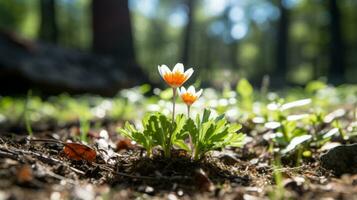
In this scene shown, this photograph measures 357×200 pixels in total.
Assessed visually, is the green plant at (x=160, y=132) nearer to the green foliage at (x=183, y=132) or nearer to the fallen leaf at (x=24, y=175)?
the green foliage at (x=183, y=132)

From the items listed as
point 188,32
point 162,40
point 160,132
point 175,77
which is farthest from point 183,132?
point 162,40

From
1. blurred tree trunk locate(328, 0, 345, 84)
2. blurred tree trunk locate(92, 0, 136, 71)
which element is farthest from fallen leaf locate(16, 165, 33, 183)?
blurred tree trunk locate(328, 0, 345, 84)

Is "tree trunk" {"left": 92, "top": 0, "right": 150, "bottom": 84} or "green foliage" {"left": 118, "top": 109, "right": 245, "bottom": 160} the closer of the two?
"green foliage" {"left": 118, "top": 109, "right": 245, "bottom": 160}

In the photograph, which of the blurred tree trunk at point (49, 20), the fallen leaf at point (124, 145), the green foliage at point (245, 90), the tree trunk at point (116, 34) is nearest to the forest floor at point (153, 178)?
the fallen leaf at point (124, 145)

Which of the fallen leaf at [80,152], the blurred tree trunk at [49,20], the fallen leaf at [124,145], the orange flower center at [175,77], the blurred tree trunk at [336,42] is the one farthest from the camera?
the blurred tree trunk at [49,20]

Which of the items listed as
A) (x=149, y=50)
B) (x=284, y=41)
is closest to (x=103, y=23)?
(x=284, y=41)

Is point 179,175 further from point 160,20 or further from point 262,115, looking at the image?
point 160,20

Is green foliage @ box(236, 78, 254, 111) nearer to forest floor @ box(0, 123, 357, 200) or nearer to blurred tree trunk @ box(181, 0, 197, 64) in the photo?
forest floor @ box(0, 123, 357, 200)
